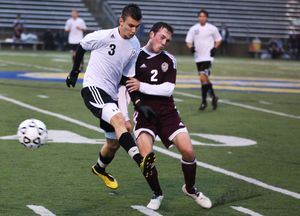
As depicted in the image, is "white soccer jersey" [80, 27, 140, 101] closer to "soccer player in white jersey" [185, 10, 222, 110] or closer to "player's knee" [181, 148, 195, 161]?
"player's knee" [181, 148, 195, 161]

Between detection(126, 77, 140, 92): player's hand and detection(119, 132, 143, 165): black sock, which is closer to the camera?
detection(119, 132, 143, 165): black sock

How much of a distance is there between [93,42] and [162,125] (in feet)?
3.45

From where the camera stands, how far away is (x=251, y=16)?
51.6m

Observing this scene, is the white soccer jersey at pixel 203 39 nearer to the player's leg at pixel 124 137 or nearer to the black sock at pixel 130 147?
the player's leg at pixel 124 137

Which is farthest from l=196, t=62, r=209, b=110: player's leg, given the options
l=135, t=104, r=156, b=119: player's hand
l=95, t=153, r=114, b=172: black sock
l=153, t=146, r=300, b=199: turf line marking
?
l=135, t=104, r=156, b=119: player's hand

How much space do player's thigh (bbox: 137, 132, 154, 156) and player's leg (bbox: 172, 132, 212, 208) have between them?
22 cm

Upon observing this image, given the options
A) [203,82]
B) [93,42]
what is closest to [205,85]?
[203,82]

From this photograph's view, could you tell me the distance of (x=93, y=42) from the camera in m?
8.68

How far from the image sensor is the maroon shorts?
8.37 metres

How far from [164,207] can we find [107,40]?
1650 mm

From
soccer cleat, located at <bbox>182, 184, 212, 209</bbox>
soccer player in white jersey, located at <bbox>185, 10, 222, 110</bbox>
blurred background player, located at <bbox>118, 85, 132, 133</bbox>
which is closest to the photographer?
soccer cleat, located at <bbox>182, 184, 212, 209</bbox>

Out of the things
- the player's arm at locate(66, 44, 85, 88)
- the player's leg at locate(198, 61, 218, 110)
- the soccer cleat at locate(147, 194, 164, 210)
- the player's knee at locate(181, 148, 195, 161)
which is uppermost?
the player's arm at locate(66, 44, 85, 88)

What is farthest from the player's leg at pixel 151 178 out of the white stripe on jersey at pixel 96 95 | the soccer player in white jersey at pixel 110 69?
the white stripe on jersey at pixel 96 95

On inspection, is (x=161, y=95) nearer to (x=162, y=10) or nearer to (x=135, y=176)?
(x=135, y=176)
